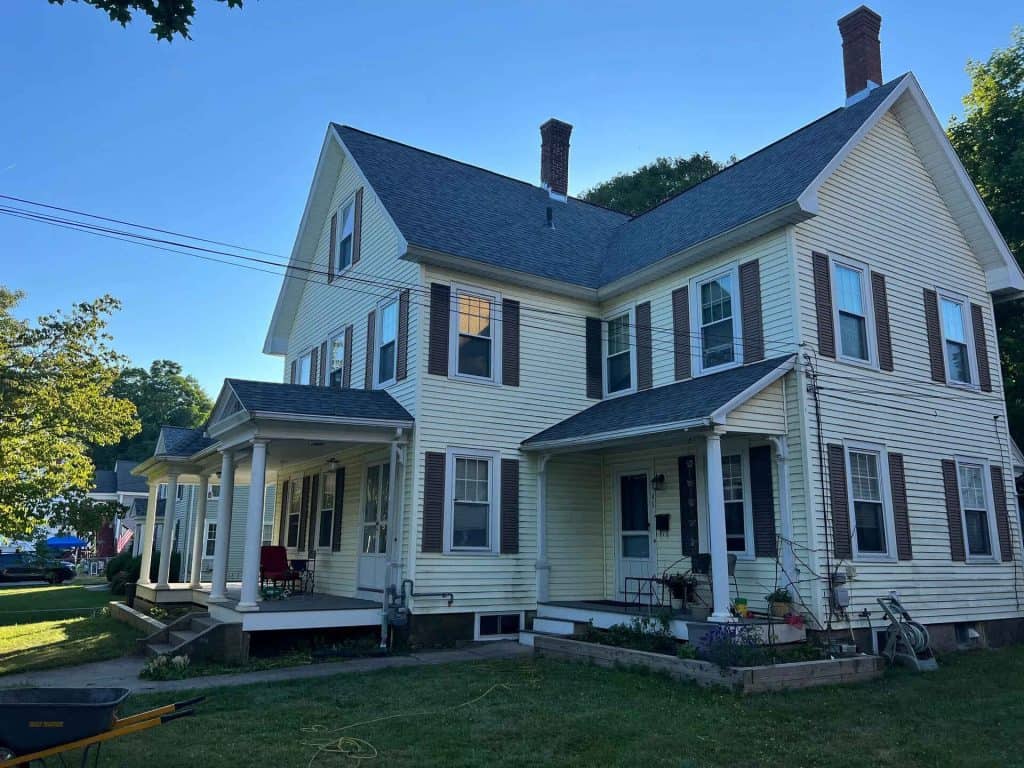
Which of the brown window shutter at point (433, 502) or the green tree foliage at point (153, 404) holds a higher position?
the green tree foliage at point (153, 404)

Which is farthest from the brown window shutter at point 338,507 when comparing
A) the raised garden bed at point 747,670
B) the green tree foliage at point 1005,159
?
the green tree foliage at point 1005,159

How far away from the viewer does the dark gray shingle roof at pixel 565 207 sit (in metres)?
13.2

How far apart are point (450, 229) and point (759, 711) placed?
975 centimetres

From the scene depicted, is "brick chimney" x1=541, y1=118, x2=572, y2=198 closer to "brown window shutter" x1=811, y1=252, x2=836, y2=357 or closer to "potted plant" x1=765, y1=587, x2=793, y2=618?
"brown window shutter" x1=811, y1=252, x2=836, y2=357

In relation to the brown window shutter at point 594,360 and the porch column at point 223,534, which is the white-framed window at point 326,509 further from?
the brown window shutter at point 594,360

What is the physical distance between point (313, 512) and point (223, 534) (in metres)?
2.95

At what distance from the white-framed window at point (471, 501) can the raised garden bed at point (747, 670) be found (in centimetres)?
304

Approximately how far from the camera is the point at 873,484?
12125 millimetres

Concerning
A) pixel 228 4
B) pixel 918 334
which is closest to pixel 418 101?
pixel 228 4

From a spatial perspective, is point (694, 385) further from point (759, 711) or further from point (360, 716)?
point (360, 716)

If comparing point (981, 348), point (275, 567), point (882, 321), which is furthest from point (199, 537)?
point (981, 348)

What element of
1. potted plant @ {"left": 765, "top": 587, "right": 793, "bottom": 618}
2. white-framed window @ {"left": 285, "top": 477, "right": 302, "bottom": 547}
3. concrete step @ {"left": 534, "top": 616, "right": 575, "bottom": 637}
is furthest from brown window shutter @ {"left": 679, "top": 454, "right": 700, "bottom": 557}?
white-framed window @ {"left": 285, "top": 477, "right": 302, "bottom": 547}

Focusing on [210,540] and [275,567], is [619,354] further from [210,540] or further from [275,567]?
[210,540]

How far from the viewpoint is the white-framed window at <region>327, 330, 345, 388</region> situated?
16.7 m
